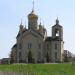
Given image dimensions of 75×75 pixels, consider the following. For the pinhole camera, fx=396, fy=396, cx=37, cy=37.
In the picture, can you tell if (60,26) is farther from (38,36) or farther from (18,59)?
(18,59)

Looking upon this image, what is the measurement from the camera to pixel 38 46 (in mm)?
84000

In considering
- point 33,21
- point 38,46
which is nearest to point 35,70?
point 38,46

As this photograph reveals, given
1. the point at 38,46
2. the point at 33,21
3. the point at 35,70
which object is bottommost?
the point at 35,70

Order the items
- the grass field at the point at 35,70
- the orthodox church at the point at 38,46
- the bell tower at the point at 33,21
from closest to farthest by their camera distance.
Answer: the grass field at the point at 35,70 → the orthodox church at the point at 38,46 → the bell tower at the point at 33,21

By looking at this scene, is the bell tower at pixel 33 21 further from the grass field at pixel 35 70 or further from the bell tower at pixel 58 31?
the grass field at pixel 35 70

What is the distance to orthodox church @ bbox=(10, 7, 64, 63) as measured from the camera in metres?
83.6

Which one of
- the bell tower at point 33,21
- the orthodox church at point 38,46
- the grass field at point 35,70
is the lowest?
the grass field at point 35,70

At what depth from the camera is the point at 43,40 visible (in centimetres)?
8438

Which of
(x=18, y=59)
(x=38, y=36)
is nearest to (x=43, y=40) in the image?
(x=38, y=36)

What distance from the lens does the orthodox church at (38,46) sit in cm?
8356

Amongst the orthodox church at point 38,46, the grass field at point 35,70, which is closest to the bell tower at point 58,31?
the orthodox church at point 38,46

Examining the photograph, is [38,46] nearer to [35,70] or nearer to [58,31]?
[58,31]

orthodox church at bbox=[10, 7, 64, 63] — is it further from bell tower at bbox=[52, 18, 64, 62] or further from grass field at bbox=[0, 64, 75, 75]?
grass field at bbox=[0, 64, 75, 75]

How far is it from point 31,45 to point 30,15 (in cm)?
752
